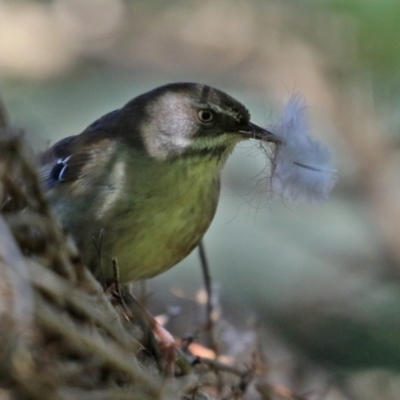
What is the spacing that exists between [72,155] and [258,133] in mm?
914

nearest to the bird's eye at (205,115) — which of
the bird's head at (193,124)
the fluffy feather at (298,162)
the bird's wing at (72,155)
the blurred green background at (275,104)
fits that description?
the bird's head at (193,124)

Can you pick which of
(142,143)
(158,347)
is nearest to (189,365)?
(158,347)

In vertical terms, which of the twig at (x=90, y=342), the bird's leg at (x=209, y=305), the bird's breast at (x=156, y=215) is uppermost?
the twig at (x=90, y=342)

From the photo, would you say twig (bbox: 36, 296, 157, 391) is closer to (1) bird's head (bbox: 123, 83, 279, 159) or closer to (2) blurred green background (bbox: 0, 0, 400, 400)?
(1) bird's head (bbox: 123, 83, 279, 159)

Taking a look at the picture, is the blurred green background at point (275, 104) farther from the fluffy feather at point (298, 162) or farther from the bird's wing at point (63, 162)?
the fluffy feather at point (298, 162)

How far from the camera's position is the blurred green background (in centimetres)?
588

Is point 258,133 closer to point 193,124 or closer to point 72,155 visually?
point 193,124

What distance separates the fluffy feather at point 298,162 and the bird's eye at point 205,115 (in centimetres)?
54

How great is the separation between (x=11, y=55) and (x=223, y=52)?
183 cm

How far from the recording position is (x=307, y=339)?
5.69m

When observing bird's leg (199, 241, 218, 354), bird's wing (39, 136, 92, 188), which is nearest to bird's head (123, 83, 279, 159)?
bird's wing (39, 136, 92, 188)

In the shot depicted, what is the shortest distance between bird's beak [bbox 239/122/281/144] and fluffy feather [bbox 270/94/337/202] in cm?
4

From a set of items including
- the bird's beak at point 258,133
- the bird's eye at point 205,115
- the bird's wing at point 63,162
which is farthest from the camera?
the bird's eye at point 205,115

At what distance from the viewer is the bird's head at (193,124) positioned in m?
4.14
